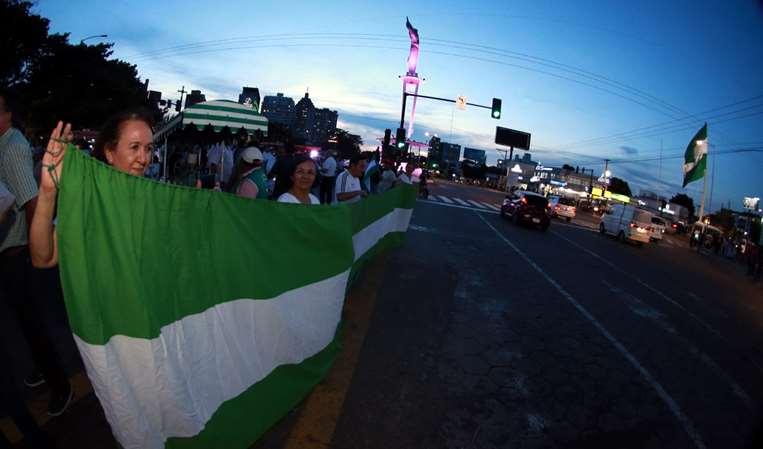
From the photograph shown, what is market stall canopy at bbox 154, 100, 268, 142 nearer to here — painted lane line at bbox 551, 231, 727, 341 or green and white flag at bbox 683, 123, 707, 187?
painted lane line at bbox 551, 231, 727, 341

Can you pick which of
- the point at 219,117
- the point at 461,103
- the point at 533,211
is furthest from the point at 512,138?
the point at 219,117

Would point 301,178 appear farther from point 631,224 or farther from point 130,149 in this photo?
point 631,224

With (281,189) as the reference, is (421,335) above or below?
below

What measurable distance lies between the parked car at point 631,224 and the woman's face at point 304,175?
871 inches

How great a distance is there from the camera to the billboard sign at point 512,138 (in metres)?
66.6

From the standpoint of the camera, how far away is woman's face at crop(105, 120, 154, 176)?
2.46 metres

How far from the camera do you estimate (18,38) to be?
2645cm

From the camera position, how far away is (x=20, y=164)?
257 cm

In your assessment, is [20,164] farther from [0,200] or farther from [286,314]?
[286,314]

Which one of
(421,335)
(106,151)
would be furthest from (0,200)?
(421,335)

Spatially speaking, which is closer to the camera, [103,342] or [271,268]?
[103,342]

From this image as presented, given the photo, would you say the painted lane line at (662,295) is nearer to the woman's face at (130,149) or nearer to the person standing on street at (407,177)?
the person standing on street at (407,177)

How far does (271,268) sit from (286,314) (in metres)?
0.39

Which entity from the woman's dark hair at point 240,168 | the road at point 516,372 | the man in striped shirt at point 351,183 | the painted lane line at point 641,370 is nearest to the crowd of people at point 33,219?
the road at point 516,372
